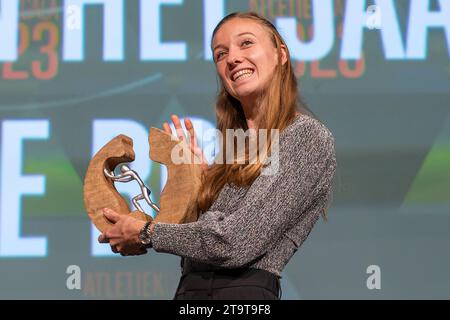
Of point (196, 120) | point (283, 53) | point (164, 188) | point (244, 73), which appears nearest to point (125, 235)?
point (164, 188)

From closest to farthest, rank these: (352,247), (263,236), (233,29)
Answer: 1. (263,236)
2. (233,29)
3. (352,247)

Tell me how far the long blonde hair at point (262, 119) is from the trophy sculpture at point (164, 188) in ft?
0.10

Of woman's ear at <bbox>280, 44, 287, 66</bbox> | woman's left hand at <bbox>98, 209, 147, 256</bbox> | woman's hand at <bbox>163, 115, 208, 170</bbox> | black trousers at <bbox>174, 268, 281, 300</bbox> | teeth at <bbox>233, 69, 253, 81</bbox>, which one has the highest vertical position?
woman's ear at <bbox>280, 44, 287, 66</bbox>

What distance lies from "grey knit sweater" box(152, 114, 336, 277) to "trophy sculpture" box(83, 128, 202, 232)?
85 mm

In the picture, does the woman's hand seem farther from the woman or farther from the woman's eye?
the woman's eye

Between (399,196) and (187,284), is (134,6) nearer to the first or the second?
(399,196)

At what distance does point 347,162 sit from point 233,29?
163cm

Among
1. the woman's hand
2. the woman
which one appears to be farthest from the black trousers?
the woman's hand

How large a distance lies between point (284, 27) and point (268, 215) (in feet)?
6.28

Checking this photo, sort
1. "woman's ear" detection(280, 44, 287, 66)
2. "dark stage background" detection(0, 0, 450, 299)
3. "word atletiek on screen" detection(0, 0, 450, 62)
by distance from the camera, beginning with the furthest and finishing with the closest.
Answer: "word atletiek on screen" detection(0, 0, 450, 62) < "dark stage background" detection(0, 0, 450, 299) < "woman's ear" detection(280, 44, 287, 66)

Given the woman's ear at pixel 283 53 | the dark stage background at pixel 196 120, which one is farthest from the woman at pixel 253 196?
the dark stage background at pixel 196 120

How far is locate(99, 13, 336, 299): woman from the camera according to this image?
1.57 m

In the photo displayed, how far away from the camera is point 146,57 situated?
3.40 metres

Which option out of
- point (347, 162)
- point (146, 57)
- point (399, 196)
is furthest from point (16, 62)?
point (399, 196)
